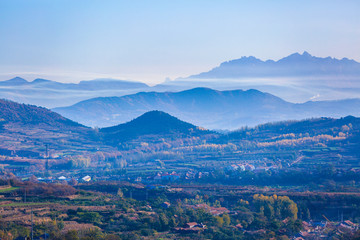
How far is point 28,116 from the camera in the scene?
126m

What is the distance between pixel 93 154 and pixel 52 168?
1492cm

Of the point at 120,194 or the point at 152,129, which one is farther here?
the point at 152,129

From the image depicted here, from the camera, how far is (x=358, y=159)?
77.8 m

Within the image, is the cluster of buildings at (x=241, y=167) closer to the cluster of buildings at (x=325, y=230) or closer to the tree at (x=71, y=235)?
the cluster of buildings at (x=325, y=230)

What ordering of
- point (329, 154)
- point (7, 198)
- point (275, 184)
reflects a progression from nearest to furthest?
point (7, 198), point (275, 184), point (329, 154)

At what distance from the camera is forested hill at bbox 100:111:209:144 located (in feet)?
397

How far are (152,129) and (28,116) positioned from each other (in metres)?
26.4

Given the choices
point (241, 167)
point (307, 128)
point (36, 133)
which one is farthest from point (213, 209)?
point (36, 133)

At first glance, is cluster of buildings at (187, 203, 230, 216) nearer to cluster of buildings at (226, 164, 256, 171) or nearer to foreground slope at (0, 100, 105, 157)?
cluster of buildings at (226, 164, 256, 171)

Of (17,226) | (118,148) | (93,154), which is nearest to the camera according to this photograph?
(17,226)

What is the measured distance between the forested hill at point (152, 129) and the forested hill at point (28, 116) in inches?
375

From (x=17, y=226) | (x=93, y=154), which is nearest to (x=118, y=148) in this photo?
(x=93, y=154)

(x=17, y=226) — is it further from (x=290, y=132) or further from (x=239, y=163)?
(x=290, y=132)

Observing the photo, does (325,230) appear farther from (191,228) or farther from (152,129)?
(152,129)
